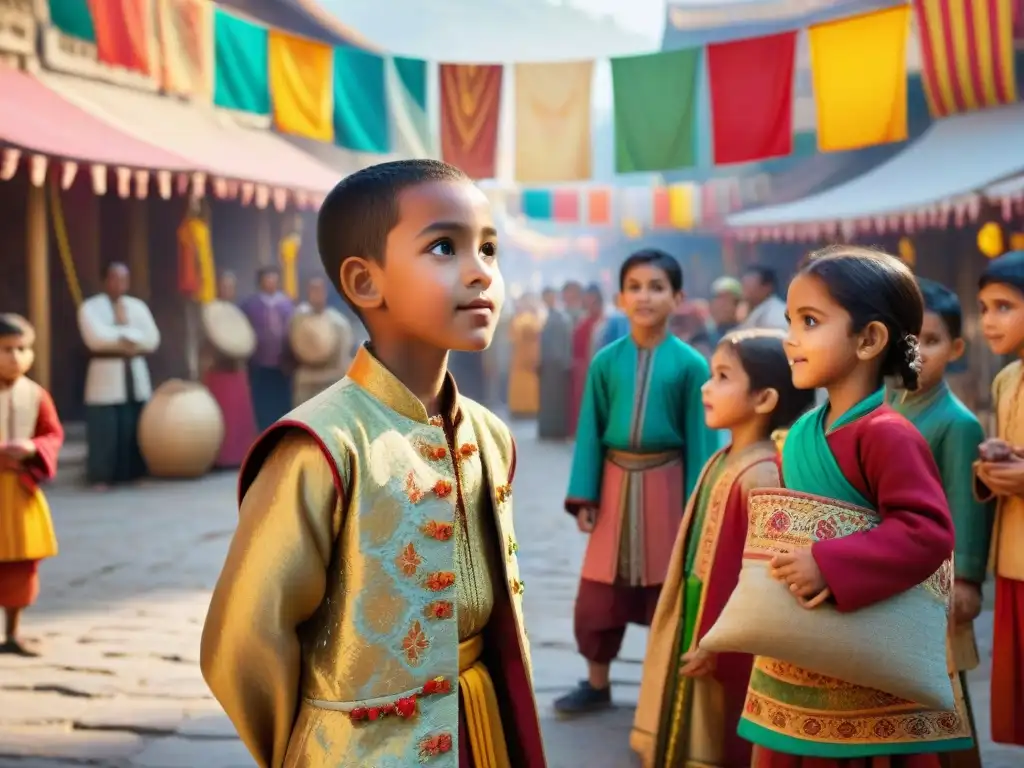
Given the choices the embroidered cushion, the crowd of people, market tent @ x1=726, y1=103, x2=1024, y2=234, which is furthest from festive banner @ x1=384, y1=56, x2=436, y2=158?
the embroidered cushion

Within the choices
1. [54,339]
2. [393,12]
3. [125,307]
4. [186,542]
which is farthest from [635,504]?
[393,12]

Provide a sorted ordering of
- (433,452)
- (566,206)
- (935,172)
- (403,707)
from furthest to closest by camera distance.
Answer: (566,206) → (935,172) → (433,452) → (403,707)

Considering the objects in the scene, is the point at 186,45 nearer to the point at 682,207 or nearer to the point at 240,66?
the point at 240,66

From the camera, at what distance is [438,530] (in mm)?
1586

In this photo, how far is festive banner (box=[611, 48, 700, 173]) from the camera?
Result: 9.80 meters

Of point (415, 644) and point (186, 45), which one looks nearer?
point (415, 644)

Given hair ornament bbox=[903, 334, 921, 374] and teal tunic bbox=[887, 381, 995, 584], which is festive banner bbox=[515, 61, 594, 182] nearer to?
teal tunic bbox=[887, 381, 995, 584]

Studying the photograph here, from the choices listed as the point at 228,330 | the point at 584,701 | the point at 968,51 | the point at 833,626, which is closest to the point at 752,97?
the point at 968,51

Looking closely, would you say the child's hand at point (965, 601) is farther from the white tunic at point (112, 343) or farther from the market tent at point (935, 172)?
the market tent at point (935, 172)

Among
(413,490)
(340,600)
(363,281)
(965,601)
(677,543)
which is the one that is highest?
(363,281)

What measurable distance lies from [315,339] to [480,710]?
8.48 m

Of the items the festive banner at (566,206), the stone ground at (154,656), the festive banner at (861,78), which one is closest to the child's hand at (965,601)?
the stone ground at (154,656)

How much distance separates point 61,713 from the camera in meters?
3.69

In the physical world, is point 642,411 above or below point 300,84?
below
